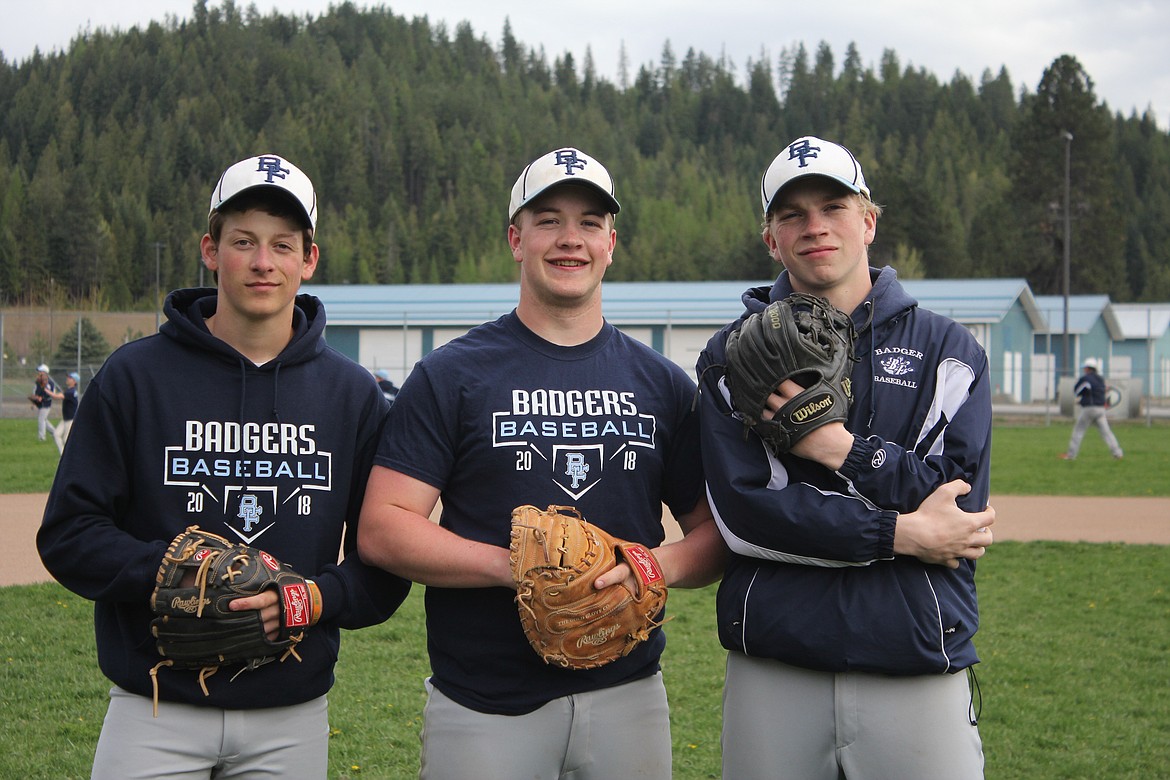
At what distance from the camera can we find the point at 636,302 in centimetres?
4531

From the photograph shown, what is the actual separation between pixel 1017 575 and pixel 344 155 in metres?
131

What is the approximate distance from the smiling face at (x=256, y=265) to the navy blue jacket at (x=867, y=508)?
121 centimetres

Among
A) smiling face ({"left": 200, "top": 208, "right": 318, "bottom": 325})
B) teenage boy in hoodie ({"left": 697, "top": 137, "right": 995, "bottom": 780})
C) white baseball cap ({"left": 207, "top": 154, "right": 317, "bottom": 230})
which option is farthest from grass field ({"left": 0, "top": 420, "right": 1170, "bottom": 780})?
white baseball cap ({"left": 207, "top": 154, "right": 317, "bottom": 230})

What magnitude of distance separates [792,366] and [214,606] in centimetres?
162

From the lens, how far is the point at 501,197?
Answer: 126 meters

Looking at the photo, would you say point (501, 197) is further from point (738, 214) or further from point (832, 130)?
point (832, 130)

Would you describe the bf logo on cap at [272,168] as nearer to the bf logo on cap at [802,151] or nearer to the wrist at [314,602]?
the wrist at [314,602]

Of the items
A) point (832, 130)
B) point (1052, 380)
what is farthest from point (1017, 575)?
point (832, 130)

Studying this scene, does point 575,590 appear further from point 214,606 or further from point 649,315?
point 649,315

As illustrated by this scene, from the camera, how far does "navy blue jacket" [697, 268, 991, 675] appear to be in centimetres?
282

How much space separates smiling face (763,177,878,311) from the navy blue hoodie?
1.37 meters

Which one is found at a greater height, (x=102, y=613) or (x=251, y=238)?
(x=251, y=238)

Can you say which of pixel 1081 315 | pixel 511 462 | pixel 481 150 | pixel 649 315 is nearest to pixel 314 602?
pixel 511 462

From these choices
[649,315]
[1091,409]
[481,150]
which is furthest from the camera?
[481,150]
